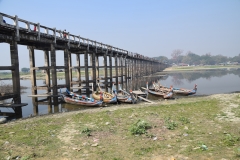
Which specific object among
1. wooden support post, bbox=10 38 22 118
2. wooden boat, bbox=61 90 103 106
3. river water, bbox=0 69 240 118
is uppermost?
wooden support post, bbox=10 38 22 118

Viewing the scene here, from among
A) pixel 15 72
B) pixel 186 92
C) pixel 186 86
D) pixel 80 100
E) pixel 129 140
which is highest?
Result: pixel 15 72

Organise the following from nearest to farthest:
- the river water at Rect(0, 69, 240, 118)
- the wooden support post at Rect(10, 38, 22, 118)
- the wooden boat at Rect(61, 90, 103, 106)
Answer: the wooden support post at Rect(10, 38, 22, 118)
the wooden boat at Rect(61, 90, 103, 106)
the river water at Rect(0, 69, 240, 118)

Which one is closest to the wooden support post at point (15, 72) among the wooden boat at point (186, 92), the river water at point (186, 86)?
the river water at point (186, 86)

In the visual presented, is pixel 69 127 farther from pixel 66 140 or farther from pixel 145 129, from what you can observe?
pixel 145 129

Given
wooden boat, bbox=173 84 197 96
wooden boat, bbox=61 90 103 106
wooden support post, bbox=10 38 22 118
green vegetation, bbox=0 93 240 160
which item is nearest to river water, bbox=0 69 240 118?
wooden boat, bbox=61 90 103 106

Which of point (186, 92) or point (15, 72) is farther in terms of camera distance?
point (186, 92)

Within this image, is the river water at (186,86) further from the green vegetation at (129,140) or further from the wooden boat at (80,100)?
the green vegetation at (129,140)

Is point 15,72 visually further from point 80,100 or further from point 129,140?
point 129,140

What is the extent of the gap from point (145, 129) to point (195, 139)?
2307mm

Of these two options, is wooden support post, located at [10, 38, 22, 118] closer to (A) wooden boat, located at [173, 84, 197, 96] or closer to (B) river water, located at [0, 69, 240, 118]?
(B) river water, located at [0, 69, 240, 118]

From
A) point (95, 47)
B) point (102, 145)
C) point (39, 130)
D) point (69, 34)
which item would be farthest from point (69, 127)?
point (95, 47)

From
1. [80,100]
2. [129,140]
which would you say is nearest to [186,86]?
[80,100]

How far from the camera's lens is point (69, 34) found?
25125 mm

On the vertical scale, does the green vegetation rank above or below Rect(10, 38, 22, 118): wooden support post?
below
